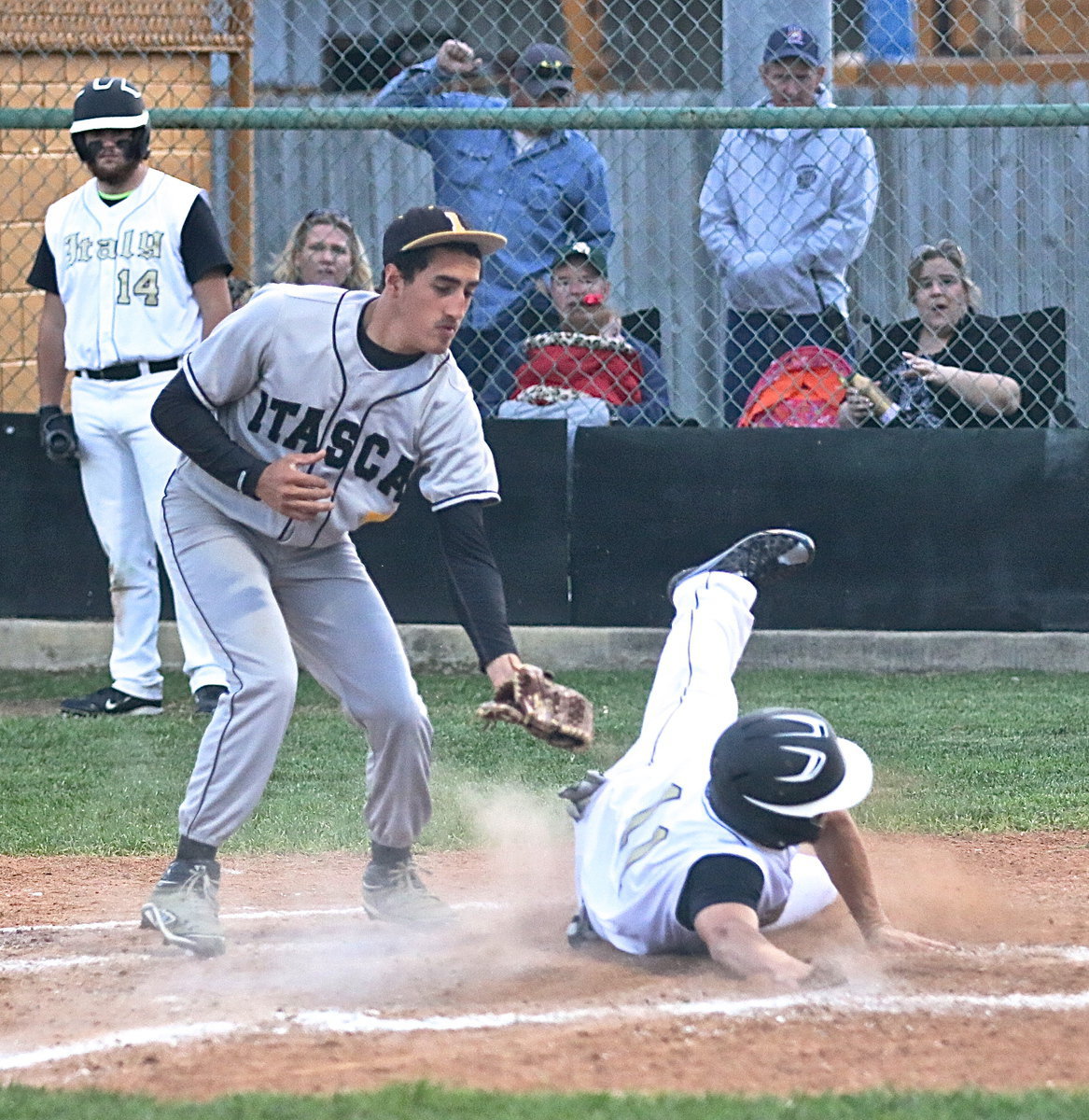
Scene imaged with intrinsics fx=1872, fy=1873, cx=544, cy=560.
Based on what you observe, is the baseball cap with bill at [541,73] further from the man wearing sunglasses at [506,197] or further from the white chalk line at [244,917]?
the white chalk line at [244,917]

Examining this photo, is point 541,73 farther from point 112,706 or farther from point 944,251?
point 112,706

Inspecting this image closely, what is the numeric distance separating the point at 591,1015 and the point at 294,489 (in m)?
1.33

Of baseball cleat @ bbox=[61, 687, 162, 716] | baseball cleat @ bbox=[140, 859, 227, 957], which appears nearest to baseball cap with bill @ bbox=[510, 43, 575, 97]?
baseball cleat @ bbox=[61, 687, 162, 716]

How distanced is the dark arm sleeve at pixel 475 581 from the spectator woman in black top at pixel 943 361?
3621mm

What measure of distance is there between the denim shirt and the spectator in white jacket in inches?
24.9

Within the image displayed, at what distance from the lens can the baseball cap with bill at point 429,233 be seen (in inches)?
167

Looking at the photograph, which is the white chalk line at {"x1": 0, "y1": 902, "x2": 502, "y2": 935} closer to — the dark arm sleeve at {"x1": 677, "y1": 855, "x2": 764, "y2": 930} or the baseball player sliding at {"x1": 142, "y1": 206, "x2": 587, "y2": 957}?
the baseball player sliding at {"x1": 142, "y1": 206, "x2": 587, "y2": 957}

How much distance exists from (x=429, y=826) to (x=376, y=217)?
4.55 meters

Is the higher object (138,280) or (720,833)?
(138,280)

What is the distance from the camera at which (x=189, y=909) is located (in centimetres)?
429

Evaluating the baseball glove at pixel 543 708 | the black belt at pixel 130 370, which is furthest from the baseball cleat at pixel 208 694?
the baseball glove at pixel 543 708

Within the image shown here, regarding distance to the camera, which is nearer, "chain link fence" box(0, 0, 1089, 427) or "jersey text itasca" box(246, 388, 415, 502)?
"jersey text itasca" box(246, 388, 415, 502)

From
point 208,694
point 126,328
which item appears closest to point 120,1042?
point 208,694

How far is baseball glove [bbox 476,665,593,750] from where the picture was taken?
397 centimetres
